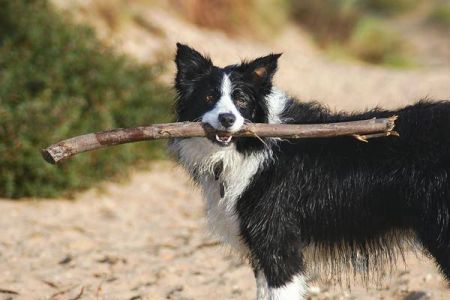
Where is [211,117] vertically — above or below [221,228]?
above

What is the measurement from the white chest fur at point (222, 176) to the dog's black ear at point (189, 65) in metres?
0.40

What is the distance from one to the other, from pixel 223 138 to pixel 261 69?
22.4 inches

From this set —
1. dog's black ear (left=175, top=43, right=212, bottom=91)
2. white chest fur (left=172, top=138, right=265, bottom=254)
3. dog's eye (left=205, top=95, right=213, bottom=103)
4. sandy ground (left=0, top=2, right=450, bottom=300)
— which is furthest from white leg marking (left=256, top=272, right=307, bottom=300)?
dog's black ear (left=175, top=43, right=212, bottom=91)

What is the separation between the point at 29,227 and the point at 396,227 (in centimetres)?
432

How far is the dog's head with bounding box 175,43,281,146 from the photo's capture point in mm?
4758

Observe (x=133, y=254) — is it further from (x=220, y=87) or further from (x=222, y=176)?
(x=220, y=87)

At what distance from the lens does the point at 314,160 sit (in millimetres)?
4809

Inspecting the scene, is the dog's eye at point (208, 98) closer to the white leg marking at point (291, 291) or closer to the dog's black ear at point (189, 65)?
the dog's black ear at point (189, 65)

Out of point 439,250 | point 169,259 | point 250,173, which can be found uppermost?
point 250,173

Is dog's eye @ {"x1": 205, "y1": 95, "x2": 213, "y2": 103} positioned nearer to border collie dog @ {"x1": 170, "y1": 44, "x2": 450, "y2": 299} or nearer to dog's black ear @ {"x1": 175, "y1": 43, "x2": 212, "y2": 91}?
border collie dog @ {"x1": 170, "y1": 44, "x2": 450, "y2": 299}

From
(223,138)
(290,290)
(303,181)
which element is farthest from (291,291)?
(223,138)

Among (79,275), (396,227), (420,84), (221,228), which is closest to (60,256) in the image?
(79,275)

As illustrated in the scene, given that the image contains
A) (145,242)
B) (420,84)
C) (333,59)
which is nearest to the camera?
(145,242)

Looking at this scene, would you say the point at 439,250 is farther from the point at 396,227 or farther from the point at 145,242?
the point at 145,242
